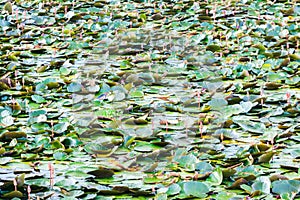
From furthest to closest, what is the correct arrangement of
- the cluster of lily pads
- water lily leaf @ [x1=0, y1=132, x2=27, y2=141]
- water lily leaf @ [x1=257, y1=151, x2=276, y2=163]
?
water lily leaf @ [x1=0, y1=132, x2=27, y2=141] → water lily leaf @ [x1=257, y1=151, x2=276, y2=163] → the cluster of lily pads

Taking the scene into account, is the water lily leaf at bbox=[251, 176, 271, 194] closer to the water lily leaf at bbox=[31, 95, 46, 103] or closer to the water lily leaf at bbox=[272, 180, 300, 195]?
the water lily leaf at bbox=[272, 180, 300, 195]

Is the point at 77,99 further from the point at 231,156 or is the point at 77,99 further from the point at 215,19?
the point at 215,19

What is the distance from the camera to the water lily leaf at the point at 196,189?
216 cm

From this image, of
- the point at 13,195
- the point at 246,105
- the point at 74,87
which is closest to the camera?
the point at 13,195

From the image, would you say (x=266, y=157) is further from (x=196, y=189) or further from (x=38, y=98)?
(x=38, y=98)

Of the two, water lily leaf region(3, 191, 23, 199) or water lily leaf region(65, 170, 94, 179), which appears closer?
water lily leaf region(3, 191, 23, 199)

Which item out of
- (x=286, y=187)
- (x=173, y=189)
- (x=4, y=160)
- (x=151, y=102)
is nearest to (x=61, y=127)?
(x=4, y=160)

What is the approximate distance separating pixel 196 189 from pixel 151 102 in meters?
0.95

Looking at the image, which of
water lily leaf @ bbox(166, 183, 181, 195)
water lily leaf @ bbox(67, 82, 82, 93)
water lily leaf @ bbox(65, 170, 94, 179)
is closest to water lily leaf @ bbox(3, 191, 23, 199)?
water lily leaf @ bbox(65, 170, 94, 179)

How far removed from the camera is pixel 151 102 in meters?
3.07

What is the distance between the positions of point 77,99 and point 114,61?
2.29ft

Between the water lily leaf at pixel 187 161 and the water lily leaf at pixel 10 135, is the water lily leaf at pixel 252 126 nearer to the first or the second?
the water lily leaf at pixel 187 161

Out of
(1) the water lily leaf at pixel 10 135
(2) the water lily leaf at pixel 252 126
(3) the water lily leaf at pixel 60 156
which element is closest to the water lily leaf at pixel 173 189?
(3) the water lily leaf at pixel 60 156

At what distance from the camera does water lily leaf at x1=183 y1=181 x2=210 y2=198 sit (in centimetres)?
216
